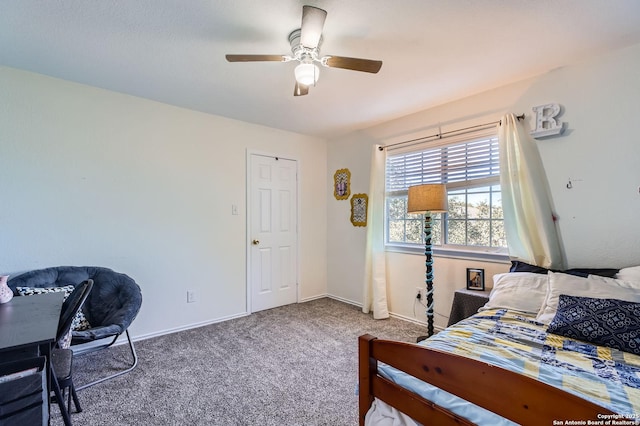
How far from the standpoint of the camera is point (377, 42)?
2.01 m

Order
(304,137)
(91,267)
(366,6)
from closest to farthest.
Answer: (366,6), (91,267), (304,137)

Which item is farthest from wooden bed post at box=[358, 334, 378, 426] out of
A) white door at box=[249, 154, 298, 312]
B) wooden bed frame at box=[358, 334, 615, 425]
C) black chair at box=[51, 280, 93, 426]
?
white door at box=[249, 154, 298, 312]

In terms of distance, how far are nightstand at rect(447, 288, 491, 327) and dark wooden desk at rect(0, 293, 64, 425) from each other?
2.67 metres

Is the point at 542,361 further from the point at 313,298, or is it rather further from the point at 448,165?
the point at 313,298

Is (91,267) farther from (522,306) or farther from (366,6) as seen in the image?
(522,306)

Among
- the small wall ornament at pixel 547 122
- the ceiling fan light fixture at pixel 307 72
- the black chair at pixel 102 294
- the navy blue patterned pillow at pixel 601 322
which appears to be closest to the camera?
the navy blue patterned pillow at pixel 601 322

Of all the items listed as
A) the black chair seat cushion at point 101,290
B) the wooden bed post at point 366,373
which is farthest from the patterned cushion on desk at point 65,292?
the wooden bed post at point 366,373

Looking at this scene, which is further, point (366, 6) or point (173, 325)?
point (173, 325)

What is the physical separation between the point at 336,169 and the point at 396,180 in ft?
3.37

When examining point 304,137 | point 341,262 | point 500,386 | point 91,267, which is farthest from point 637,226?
point 91,267

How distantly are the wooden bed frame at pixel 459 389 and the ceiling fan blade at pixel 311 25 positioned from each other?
1.60 meters

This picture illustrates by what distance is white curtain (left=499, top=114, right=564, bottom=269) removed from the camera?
238 cm

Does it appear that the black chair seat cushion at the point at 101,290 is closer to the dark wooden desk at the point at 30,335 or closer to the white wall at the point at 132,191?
the white wall at the point at 132,191

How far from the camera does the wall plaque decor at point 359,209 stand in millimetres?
3918
